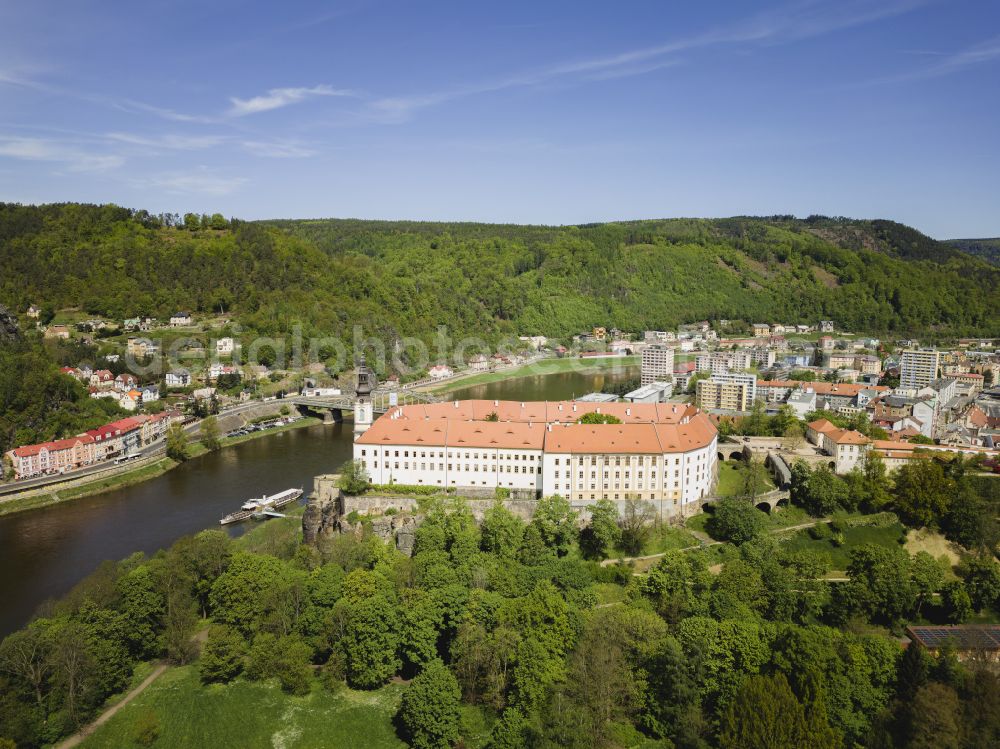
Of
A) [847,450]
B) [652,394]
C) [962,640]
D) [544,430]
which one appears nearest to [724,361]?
[652,394]

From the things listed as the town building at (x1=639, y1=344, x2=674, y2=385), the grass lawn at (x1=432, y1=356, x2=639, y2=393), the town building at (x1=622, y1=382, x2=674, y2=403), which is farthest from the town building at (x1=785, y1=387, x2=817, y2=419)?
the grass lawn at (x1=432, y1=356, x2=639, y2=393)

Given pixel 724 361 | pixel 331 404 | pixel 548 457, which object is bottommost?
pixel 331 404

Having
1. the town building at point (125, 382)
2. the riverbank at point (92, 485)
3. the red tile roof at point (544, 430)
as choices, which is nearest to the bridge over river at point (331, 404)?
the town building at point (125, 382)

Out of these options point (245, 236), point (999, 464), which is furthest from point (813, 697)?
point (245, 236)

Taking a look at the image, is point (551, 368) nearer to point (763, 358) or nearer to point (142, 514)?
point (763, 358)

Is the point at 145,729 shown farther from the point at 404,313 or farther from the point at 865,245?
the point at 865,245

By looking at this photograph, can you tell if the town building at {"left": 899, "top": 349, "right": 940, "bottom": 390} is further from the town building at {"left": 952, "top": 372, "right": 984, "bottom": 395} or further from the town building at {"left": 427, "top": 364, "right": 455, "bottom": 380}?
the town building at {"left": 427, "top": 364, "right": 455, "bottom": 380}
